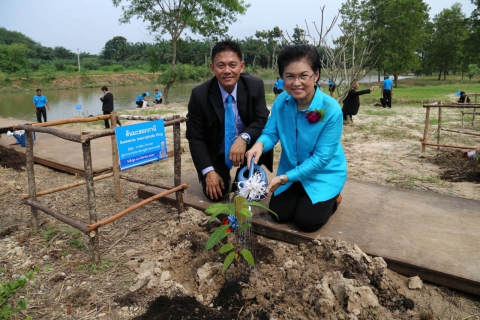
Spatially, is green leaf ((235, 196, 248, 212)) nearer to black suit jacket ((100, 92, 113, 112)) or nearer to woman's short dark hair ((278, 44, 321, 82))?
woman's short dark hair ((278, 44, 321, 82))

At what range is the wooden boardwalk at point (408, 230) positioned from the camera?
2070mm

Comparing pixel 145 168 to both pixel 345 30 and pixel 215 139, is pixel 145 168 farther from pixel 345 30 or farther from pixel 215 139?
pixel 345 30

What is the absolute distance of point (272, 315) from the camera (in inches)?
72.1

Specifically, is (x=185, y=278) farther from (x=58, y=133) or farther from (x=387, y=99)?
(x=387, y=99)

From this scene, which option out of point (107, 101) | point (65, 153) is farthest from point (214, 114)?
point (107, 101)

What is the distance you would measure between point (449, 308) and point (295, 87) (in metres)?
1.57

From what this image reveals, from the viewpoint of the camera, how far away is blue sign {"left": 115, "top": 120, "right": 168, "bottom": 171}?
2705 mm

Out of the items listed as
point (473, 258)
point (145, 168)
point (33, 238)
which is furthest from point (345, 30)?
point (33, 238)

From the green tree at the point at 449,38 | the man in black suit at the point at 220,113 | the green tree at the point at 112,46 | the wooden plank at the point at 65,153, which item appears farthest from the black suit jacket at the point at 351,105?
the green tree at the point at 112,46

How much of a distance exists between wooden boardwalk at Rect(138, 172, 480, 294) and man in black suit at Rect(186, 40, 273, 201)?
405 mm

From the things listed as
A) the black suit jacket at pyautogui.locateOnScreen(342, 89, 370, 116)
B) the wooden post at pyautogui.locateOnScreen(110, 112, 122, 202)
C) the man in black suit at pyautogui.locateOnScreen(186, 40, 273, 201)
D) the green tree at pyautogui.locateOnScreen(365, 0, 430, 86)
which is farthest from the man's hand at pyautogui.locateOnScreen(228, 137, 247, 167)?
the green tree at pyautogui.locateOnScreen(365, 0, 430, 86)

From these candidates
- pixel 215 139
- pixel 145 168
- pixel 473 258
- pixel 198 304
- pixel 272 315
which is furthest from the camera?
pixel 145 168

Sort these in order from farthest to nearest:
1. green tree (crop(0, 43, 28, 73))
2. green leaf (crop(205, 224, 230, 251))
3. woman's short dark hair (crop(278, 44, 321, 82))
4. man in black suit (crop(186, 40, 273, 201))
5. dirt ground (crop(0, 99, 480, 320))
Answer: green tree (crop(0, 43, 28, 73)) < man in black suit (crop(186, 40, 273, 201)) < woman's short dark hair (crop(278, 44, 321, 82)) < green leaf (crop(205, 224, 230, 251)) < dirt ground (crop(0, 99, 480, 320))

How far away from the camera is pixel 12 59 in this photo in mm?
35906
